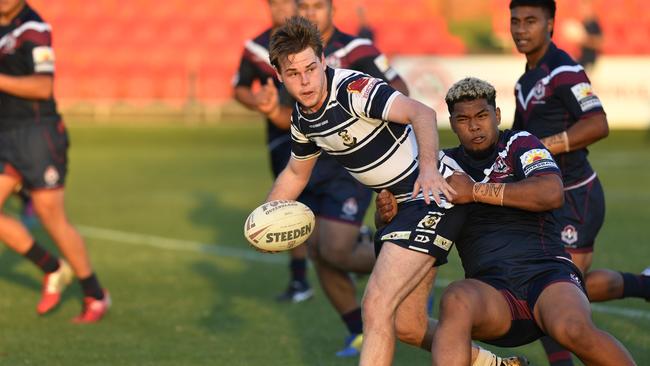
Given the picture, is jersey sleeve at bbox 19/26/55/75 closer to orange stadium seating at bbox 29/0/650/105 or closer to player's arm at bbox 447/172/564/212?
player's arm at bbox 447/172/564/212

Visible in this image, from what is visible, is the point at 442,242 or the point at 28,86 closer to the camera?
the point at 442,242

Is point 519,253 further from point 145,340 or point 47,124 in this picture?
point 47,124

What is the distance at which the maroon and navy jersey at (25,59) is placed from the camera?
779cm

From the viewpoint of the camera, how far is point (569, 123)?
6.45 meters

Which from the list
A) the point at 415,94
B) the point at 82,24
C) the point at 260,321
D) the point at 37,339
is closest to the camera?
the point at 37,339

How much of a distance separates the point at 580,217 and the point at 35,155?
13.2 ft

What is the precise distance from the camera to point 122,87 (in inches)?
1017

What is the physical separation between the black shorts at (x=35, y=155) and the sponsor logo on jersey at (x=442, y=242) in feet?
12.5

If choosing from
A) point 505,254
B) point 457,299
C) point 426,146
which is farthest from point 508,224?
point 426,146

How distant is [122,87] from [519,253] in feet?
71.4

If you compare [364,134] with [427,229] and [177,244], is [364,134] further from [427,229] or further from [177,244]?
[177,244]

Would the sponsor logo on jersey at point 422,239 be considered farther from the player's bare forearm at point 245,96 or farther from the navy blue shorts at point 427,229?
the player's bare forearm at point 245,96

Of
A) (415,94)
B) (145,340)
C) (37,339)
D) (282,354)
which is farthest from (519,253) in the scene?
(415,94)

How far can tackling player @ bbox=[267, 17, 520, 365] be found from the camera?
16.2ft
